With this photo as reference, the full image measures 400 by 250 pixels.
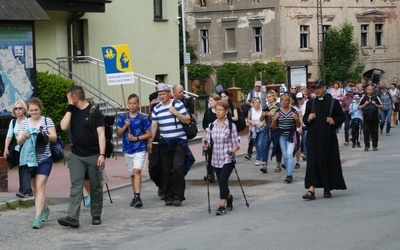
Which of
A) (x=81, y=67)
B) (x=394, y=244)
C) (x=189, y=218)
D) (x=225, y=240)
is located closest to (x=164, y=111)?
(x=189, y=218)

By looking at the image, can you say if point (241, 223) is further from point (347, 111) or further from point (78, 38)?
point (78, 38)

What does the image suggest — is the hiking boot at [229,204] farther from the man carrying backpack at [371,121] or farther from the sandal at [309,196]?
the man carrying backpack at [371,121]

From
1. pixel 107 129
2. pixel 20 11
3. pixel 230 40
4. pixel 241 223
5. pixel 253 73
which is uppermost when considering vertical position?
pixel 230 40

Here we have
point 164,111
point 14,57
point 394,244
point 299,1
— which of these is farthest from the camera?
point 299,1

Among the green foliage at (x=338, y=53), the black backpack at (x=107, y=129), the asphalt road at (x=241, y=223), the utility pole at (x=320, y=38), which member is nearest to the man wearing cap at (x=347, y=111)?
the asphalt road at (x=241, y=223)

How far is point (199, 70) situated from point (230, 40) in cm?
279

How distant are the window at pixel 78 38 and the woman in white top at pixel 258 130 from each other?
947 cm

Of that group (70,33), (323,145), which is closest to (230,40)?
(70,33)

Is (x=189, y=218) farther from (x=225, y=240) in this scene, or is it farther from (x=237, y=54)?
(x=237, y=54)

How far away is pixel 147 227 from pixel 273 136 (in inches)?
261

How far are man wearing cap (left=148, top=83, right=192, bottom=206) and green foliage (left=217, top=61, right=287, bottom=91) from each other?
38706 millimetres

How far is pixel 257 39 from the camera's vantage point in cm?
5534

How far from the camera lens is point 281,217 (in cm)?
1217

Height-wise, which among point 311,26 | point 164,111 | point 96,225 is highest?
point 311,26
